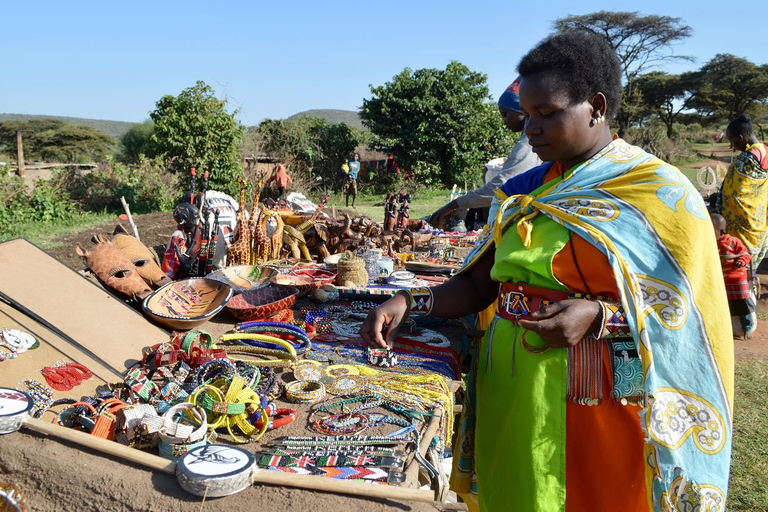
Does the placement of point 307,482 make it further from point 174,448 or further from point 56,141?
point 56,141

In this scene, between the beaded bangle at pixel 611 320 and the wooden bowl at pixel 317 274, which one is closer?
the beaded bangle at pixel 611 320

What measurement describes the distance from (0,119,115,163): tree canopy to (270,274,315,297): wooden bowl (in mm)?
30851

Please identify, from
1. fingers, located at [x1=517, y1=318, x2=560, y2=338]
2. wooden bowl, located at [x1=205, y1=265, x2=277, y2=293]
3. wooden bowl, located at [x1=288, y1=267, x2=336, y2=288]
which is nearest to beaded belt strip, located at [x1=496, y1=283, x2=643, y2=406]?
fingers, located at [x1=517, y1=318, x2=560, y2=338]

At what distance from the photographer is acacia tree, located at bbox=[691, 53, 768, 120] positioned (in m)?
30.3

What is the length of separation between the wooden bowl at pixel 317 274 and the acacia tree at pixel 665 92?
33831 millimetres

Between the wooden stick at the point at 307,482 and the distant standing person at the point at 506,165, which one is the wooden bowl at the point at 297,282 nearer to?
the distant standing person at the point at 506,165

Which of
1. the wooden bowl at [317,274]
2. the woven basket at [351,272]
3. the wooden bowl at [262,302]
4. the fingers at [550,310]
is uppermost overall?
the fingers at [550,310]

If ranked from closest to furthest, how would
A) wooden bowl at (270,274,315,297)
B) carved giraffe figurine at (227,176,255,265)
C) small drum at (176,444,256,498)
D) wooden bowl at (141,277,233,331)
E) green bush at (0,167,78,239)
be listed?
small drum at (176,444,256,498)
wooden bowl at (141,277,233,331)
wooden bowl at (270,274,315,297)
carved giraffe figurine at (227,176,255,265)
green bush at (0,167,78,239)

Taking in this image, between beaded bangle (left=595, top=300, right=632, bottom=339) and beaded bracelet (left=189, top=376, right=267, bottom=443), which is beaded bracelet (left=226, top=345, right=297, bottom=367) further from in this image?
beaded bangle (left=595, top=300, right=632, bottom=339)

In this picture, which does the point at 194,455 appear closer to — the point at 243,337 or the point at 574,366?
the point at 574,366

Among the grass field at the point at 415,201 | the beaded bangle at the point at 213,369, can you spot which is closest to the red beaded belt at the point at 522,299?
the beaded bangle at the point at 213,369

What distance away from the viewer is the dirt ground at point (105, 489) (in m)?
1.41

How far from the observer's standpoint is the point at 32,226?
11.8 metres

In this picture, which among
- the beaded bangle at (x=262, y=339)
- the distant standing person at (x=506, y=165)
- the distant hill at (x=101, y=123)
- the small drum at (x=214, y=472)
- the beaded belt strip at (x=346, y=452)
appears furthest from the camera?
the distant hill at (x=101, y=123)
